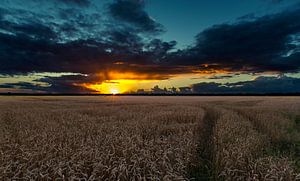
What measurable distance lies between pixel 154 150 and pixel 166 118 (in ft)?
33.8

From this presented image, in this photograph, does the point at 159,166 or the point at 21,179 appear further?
the point at 159,166

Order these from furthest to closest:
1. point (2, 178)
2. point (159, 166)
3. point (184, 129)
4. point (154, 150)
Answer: point (184, 129), point (154, 150), point (159, 166), point (2, 178)

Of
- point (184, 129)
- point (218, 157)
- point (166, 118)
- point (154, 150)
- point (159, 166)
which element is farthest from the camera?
point (166, 118)

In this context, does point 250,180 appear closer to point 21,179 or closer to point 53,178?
point 53,178

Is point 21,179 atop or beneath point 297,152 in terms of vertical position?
atop

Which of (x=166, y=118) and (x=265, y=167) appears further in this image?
(x=166, y=118)

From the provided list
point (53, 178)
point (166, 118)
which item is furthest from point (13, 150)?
point (166, 118)

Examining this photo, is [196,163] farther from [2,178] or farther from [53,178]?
[2,178]

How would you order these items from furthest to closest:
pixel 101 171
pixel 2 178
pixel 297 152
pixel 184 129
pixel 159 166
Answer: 1. pixel 184 129
2. pixel 297 152
3. pixel 159 166
4. pixel 101 171
5. pixel 2 178

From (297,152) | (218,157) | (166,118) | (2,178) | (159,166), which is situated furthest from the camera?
(166,118)

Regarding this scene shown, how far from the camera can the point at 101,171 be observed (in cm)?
623

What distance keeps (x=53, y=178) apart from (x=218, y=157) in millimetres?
4257

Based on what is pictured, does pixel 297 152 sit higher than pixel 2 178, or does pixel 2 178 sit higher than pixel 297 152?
pixel 2 178

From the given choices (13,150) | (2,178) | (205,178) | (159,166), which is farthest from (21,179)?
(205,178)
